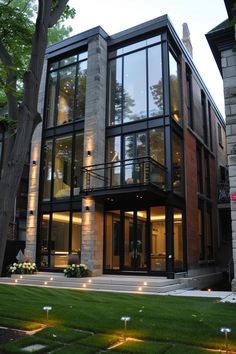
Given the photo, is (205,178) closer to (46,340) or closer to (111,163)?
(111,163)

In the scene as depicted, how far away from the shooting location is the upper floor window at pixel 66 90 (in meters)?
18.0

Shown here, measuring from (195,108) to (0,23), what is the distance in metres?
13.5

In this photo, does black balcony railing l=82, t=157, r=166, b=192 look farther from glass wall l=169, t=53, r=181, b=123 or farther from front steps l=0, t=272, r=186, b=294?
front steps l=0, t=272, r=186, b=294

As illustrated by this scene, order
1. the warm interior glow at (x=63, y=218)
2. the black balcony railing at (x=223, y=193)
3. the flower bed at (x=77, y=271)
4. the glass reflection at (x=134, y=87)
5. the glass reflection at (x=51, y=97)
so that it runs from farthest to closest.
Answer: the black balcony railing at (x=223, y=193)
the glass reflection at (x=51, y=97)
the warm interior glow at (x=63, y=218)
the glass reflection at (x=134, y=87)
the flower bed at (x=77, y=271)

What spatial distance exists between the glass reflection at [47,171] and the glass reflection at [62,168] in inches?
14.3

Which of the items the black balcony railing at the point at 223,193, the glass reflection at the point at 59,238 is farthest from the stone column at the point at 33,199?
the black balcony railing at the point at 223,193

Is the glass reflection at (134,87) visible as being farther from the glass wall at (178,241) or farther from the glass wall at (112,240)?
the glass wall at (178,241)

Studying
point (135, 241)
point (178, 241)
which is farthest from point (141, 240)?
point (178, 241)

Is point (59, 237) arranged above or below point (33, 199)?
below

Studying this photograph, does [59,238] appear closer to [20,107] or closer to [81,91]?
[81,91]

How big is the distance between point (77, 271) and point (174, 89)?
9003mm

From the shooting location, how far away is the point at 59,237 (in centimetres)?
1703

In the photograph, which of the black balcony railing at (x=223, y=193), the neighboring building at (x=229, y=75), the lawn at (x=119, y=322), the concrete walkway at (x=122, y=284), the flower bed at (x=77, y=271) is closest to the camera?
the lawn at (x=119, y=322)

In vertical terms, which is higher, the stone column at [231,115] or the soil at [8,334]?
the stone column at [231,115]
